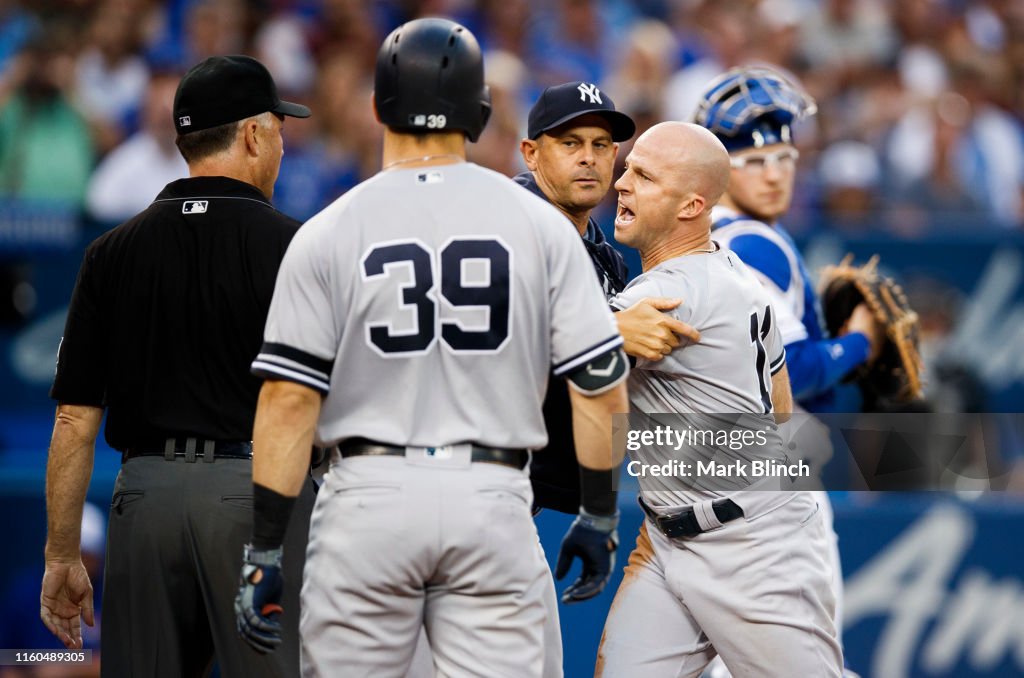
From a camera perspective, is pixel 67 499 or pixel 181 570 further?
pixel 67 499

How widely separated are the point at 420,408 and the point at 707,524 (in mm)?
1193

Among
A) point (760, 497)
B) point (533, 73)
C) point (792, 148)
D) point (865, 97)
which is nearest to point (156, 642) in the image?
point (760, 497)

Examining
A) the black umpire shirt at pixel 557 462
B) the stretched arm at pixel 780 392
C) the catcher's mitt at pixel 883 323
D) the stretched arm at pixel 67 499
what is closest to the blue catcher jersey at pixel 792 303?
the catcher's mitt at pixel 883 323

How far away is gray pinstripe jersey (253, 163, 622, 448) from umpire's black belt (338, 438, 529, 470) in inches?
1.1

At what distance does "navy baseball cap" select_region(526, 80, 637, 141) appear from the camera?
4562 mm

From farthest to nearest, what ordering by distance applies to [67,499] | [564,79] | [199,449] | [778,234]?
[564,79]
[778,234]
[67,499]
[199,449]

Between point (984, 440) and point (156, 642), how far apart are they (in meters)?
5.19

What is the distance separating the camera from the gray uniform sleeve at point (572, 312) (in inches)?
140

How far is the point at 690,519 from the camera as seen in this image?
13.8 ft

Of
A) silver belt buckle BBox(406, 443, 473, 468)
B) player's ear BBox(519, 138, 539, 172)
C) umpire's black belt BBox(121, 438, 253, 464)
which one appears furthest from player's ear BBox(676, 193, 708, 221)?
umpire's black belt BBox(121, 438, 253, 464)

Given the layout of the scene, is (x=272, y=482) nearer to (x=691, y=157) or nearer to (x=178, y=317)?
(x=178, y=317)

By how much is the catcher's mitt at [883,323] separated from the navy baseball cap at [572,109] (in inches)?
68.4

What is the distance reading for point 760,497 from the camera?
13.9 ft

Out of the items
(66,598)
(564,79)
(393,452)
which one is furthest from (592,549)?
(564,79)
